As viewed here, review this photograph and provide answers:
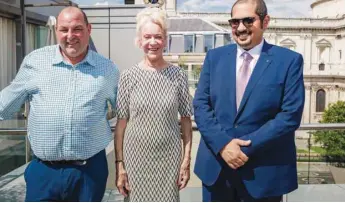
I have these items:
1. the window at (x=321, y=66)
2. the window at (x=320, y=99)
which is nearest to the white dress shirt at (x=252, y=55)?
the window at (x=320, y=99)

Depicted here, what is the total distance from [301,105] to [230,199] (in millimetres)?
754

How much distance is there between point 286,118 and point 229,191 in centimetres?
60

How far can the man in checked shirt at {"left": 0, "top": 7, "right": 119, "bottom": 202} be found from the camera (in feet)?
8.70

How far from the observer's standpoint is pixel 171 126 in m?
2.79

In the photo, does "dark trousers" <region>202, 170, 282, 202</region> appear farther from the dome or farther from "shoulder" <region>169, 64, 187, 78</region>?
the dome

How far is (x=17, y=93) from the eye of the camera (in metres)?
2.71

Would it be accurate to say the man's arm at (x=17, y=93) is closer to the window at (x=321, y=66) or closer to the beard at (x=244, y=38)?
the beard at (x=244, y=38)

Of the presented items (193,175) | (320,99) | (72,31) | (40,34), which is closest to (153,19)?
(72,31)

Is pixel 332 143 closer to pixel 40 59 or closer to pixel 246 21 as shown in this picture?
pixel 246 21

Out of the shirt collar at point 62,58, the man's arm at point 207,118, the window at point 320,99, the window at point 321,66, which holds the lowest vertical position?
the window at point 320,99

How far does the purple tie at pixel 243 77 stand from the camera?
2.75 metres

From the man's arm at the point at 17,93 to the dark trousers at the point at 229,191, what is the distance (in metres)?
1.32

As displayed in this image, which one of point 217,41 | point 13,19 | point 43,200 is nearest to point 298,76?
point 43,200

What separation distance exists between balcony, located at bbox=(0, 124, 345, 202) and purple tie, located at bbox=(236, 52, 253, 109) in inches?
35.4
